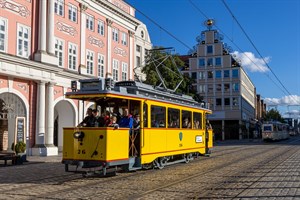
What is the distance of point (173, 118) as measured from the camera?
16578mm

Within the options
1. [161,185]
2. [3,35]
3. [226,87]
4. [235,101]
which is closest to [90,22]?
[3,35]

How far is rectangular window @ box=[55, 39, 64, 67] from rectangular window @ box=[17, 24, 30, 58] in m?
2.84

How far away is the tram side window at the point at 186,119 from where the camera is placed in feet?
58.4

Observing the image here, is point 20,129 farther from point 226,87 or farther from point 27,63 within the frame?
point 226,87

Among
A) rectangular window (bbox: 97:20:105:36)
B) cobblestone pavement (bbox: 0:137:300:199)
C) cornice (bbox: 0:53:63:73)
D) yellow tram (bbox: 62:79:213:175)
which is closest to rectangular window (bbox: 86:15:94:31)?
rectangular window (bbox: 97:20:105:36)

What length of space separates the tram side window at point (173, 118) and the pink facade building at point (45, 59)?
4.90 meters

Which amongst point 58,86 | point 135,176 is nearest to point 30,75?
point 58,86

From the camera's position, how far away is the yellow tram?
12328 millimetres

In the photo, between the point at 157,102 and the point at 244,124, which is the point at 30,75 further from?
the point at 244,124

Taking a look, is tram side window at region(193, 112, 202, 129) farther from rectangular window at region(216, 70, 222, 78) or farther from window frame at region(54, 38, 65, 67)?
rectangular window at region(216, 70, 222, 78)

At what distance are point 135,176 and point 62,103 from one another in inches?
696

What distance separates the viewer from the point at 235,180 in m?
12.6

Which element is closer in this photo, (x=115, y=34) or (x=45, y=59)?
(x=45, y=59)

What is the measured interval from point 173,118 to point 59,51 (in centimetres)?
1435
